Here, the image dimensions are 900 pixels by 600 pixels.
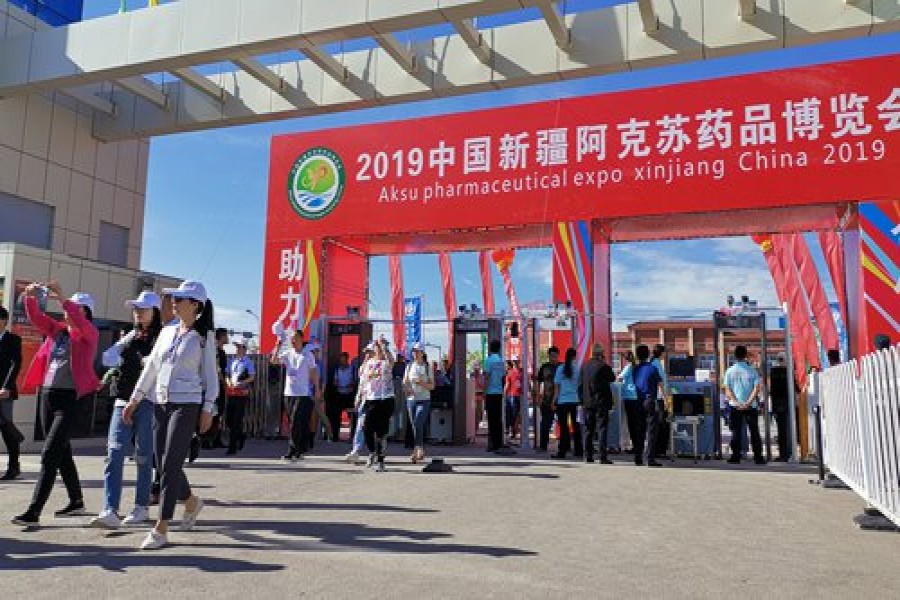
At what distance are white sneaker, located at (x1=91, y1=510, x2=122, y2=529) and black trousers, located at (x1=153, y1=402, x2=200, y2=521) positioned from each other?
0.62 metres

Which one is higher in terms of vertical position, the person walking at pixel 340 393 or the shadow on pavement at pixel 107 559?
the person walking at pixel 340 393

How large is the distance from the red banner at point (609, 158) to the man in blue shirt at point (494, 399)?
10.0 ft

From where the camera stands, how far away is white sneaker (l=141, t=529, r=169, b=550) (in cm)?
440

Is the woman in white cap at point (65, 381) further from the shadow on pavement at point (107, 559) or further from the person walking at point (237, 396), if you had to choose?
the person walking at point (237, 396)

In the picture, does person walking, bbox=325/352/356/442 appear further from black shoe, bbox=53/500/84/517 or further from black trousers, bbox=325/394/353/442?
black shoe, bbox=53/500/84/517

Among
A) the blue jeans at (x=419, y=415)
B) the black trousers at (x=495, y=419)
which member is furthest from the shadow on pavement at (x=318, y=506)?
the black trousers at (x=495, y=419)

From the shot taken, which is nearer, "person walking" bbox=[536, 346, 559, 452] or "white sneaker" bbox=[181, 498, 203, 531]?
"white sneaker" bbox=[181, 498, 203, 531]

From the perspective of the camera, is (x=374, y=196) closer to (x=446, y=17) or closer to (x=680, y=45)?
(x=446, y=17)

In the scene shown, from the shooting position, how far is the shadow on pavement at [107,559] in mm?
4020

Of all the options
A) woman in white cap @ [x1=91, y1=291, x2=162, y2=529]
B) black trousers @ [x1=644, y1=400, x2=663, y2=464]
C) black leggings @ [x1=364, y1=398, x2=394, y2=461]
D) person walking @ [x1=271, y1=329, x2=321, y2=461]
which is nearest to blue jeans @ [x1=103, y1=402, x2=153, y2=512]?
woman in white cap @ [x1=91, y1=291, x2=162, y2=529]

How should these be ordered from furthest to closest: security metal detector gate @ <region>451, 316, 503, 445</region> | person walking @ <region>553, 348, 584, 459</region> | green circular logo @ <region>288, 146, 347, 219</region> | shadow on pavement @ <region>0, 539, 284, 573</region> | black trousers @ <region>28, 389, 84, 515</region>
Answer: green circular logo @ <region>288, 146, 347, 219</region>, security metal detector gate @ <region>451, 316, 503, 445</region>, person walking @ <region>553, 348, 584, 459</region>, black trousers @ <region>28, 389, 84, 515</region>, shadow on pavement @ <region>0, 539, 284, 573</region>

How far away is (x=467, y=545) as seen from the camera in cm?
470

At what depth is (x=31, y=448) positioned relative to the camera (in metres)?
10.3

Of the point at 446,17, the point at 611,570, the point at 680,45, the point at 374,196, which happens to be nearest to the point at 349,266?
the point at 374,196
